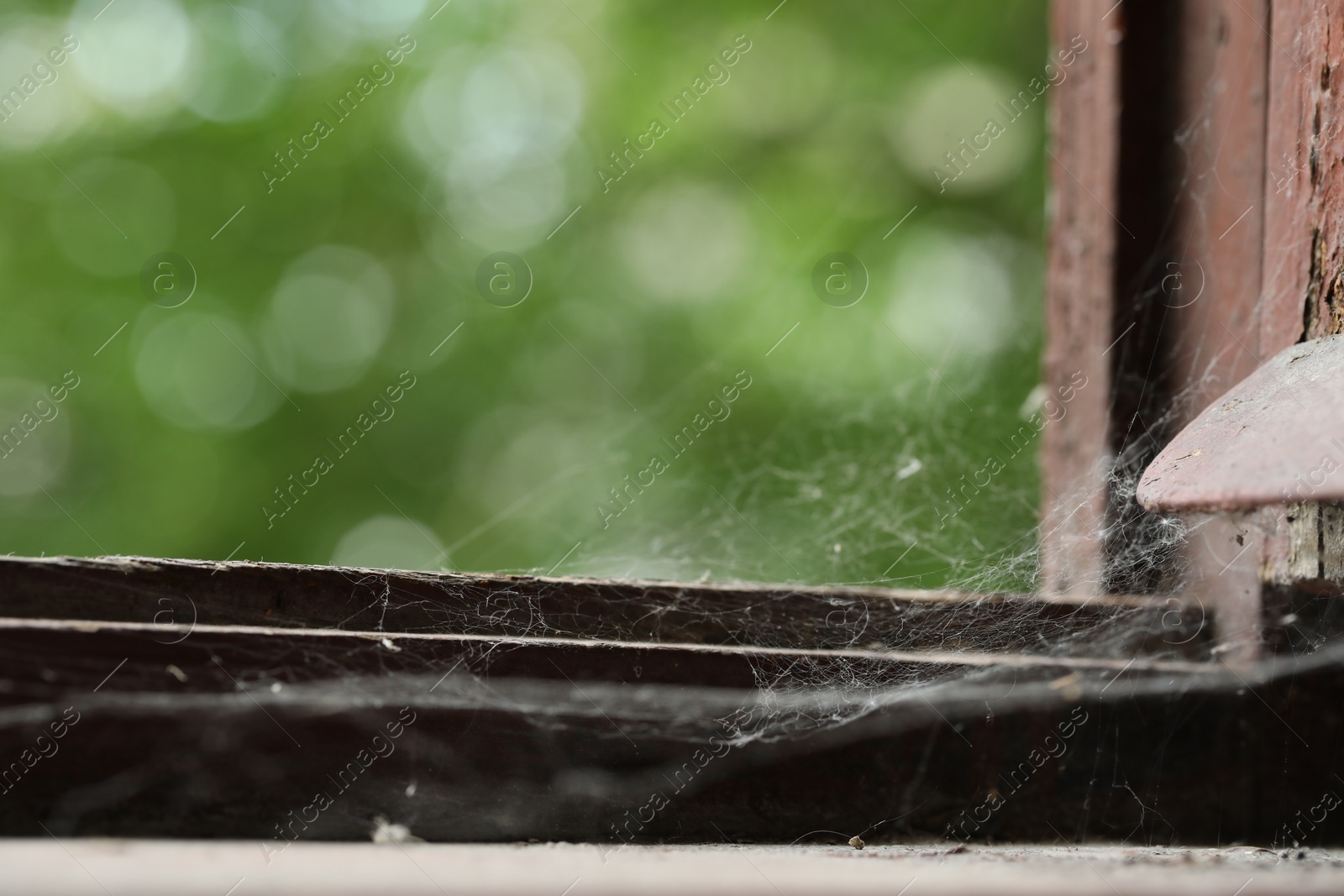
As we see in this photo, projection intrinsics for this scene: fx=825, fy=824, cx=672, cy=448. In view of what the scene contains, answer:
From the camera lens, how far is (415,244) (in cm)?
855

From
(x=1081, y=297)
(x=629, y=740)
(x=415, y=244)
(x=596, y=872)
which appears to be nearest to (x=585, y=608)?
(x=629, y=740)

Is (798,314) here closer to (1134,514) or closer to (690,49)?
(690,49)

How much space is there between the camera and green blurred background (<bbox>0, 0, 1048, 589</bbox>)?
6.69 metres

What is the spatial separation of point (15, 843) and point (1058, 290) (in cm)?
188

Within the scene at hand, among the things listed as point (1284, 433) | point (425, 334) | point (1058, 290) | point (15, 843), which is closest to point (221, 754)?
point (15, 843)

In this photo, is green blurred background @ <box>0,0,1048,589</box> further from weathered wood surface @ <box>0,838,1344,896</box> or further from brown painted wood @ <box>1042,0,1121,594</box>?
weathered wood surface @ <box>0,838,1344,896</box>

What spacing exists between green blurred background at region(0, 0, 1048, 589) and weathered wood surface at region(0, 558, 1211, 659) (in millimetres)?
4974

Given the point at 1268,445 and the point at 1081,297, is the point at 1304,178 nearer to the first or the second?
the point at 1081,297

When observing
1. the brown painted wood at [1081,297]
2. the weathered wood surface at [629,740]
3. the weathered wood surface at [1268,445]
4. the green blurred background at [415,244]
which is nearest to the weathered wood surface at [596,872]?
the weathered wood surface at [629,740]

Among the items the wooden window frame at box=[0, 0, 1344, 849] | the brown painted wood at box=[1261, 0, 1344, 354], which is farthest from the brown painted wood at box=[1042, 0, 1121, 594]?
the brown painted wood at box=[1261, 0, 1344, 354]

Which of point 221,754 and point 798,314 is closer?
point 221,754

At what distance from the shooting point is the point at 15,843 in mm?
821

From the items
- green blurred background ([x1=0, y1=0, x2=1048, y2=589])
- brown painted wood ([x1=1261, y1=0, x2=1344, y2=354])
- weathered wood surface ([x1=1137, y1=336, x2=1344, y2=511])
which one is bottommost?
weathered wood surface ([x1=1137, y1=336, x2=1344, y2=511])

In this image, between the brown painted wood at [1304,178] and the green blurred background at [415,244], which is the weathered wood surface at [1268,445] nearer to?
the brown painted wood at [1304,178]
